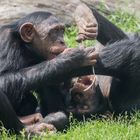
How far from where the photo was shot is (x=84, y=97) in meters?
7.07

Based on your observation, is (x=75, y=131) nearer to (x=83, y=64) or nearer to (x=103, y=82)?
(x=83, y=64)

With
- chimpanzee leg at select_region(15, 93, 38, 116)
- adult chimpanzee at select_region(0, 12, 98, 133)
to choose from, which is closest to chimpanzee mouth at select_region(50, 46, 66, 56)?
adult chimpanzee at select_region(0, 12, 98, 133)

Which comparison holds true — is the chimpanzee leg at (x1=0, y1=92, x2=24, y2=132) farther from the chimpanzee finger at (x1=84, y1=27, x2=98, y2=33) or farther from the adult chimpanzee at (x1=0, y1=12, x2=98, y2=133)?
the chimpanzee finger at (x1=84, y1=27, x2=98, y2=33)

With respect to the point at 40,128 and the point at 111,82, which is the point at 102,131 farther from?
the point at 111,82

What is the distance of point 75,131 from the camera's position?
604 cm

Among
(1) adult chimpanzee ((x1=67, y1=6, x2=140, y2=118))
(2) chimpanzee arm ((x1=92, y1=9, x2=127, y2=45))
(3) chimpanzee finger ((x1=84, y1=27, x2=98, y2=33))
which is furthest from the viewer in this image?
(2) chimpanzee arm ((x1=92, y1=9, x2=127, y2=45))

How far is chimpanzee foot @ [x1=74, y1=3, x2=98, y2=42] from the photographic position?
6.64 m

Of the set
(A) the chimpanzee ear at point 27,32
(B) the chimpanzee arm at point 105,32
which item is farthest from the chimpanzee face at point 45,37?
(B) the chimpanzee arm at point 105,32

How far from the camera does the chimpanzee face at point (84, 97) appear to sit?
698 centimetres

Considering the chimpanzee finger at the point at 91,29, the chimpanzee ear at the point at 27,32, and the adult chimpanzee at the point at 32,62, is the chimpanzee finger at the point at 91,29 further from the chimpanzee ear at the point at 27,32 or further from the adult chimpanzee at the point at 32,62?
the chimpanzee ear at the point at 27,32

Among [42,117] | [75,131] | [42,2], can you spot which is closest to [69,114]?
[42,117]

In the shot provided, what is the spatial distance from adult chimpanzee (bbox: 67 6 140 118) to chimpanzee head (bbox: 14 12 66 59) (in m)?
0.43

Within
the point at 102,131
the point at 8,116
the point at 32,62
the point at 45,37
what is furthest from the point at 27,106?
the point at 102,131

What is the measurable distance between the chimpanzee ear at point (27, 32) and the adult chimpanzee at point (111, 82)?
659 mm
